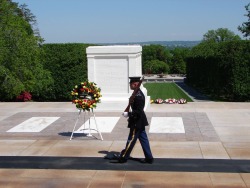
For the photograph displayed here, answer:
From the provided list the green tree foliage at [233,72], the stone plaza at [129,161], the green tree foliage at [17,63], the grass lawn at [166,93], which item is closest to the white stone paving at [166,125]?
the stone plaza at [129,161]

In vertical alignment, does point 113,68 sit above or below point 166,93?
above

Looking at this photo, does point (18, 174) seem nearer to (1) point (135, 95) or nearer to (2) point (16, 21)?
(1) point (135, 95)

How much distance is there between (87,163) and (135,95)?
152 centimetres

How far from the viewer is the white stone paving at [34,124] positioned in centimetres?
1045

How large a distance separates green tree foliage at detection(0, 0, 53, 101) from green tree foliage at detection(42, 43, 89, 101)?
806 mm

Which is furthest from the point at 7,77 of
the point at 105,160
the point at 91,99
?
the point at 105,160

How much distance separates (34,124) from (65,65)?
29.2 feet

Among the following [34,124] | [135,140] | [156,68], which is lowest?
[156,68]

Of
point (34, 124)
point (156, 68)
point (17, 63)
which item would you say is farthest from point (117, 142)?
point (156, 68)

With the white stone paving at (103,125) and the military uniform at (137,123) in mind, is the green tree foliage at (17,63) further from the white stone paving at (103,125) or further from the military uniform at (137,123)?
the military uniform at (137,123)

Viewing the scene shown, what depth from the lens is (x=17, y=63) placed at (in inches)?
666

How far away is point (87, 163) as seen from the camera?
729 cm

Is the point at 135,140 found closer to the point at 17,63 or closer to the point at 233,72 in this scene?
the point at 17,63

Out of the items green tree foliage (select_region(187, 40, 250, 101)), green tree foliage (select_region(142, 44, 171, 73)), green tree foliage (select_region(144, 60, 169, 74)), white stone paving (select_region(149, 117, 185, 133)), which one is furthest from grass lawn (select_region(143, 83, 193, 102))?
green tree foliage (select_region(142, 44, 171, 73))
